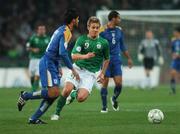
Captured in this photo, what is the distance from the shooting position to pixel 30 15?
46625mm

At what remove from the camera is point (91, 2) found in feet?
157

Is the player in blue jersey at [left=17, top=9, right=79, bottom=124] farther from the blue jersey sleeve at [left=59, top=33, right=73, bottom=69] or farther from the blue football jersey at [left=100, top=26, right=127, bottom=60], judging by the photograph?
the blue football jersey at [left=100, top=26, right=127, bottom=60]

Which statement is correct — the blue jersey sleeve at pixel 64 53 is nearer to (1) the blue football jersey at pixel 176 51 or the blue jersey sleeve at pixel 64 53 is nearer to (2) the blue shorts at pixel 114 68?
(2) the blue shorts at pixel 114 68

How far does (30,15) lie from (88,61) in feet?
95.2

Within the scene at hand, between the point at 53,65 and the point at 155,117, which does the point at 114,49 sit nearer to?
the point at 53,65

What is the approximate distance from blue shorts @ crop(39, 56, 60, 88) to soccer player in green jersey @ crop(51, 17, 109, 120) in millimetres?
1021

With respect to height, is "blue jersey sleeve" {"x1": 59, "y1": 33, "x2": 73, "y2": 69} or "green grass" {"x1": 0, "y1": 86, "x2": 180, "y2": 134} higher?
"blue jersey sleeve" {"x1": 59, "y1": 33, "x2": 73, "y2": 69}

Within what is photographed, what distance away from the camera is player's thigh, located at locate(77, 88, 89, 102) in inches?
684

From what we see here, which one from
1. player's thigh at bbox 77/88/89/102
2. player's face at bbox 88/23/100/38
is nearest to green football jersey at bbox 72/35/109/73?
player's face at bbox 88/23/100/38

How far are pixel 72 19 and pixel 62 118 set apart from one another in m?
2.55

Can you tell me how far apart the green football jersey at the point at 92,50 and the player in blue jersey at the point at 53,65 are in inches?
53.2

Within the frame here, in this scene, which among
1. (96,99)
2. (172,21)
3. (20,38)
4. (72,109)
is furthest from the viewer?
(20,38)

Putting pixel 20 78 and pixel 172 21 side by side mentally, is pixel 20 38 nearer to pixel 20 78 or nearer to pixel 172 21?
pixel 20 78

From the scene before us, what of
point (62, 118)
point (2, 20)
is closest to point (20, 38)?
point (2, 20)
